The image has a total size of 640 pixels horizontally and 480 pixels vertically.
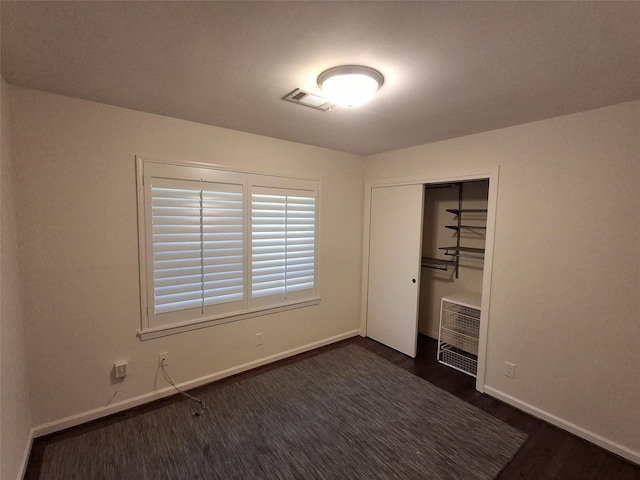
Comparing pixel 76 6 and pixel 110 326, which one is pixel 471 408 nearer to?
pixel 110 326

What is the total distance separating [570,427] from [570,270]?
119 cm

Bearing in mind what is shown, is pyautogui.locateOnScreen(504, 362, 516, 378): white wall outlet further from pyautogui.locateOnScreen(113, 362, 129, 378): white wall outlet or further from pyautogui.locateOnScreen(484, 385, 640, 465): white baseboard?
pyautogui.locateOnScreen(113, 362, 129, 378): white wall outlet

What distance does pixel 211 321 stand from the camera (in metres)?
2.69

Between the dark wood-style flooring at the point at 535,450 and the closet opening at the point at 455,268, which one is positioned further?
the closet opening at the point at 455,268

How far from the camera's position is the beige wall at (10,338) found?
1.51 meters

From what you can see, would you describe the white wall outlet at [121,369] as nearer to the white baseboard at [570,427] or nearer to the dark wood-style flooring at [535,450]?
the dark wood-style flooring at [535,450]

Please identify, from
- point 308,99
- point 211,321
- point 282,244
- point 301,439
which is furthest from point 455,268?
point 211,321

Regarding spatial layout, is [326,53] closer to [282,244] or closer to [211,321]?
[282,244]

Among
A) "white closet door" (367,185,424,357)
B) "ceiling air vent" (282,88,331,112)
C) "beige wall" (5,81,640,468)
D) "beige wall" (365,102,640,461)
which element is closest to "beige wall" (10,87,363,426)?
"beige wall" (5,81,640,468)

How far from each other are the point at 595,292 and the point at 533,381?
88 centimetres

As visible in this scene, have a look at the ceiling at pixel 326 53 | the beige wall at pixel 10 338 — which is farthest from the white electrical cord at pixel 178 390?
the ceiling at pixel 326 53

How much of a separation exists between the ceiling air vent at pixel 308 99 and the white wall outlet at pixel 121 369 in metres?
A: 2.37

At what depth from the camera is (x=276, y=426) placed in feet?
7.21

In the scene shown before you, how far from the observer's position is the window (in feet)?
7.72
